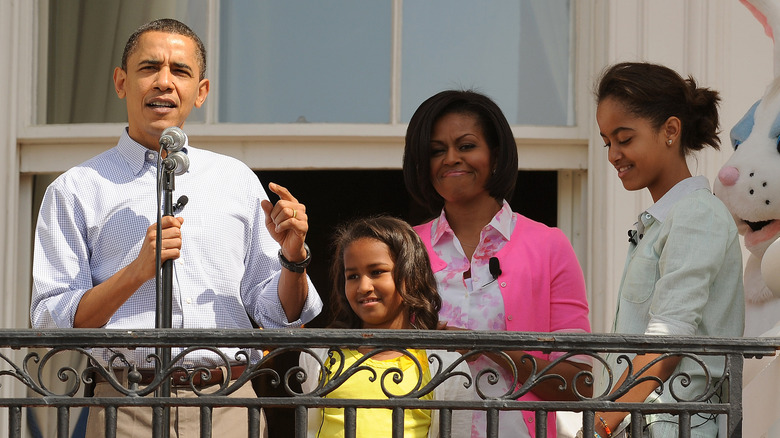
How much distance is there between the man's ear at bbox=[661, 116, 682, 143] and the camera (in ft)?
10.5

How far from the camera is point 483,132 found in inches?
143

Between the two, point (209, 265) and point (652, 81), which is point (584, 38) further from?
point (209, 265)

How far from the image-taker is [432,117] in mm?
3604

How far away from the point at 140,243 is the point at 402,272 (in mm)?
737

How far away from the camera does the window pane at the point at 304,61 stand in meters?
4.52

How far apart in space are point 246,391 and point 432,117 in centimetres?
99

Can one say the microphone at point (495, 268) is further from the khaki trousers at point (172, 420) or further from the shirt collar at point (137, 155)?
the shirt collar at point (137, 155)

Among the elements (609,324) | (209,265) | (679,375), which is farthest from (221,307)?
(609,324)

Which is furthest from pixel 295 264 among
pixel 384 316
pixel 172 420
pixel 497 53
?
pixel 497 53

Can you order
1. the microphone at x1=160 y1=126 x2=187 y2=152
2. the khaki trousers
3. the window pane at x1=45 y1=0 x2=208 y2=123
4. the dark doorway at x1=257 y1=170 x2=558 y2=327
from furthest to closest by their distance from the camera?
the dark doorway at x1=257 y1=170 x2=558 y2=327 → the window pane at x1=45 y1=0 x2=208 y2=123 → the khaki trousers → the microphone at x1=160 y1=126 x2=187 y2=152

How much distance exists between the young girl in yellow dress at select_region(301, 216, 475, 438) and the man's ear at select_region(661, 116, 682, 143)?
766 mm

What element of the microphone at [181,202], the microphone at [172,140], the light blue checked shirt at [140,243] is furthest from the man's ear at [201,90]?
the microphone at [172,140]

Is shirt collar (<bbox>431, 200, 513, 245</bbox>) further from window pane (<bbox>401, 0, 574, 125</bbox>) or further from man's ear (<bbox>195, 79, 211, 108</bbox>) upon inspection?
window pane (<bbox>401, 0, 574, 125</bbox>)

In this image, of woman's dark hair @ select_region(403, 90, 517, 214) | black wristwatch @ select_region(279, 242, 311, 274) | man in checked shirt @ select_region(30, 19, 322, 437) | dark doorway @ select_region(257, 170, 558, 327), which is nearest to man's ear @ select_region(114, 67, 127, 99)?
man in checked shirt @ select_region(30, 19, 322, 437)
